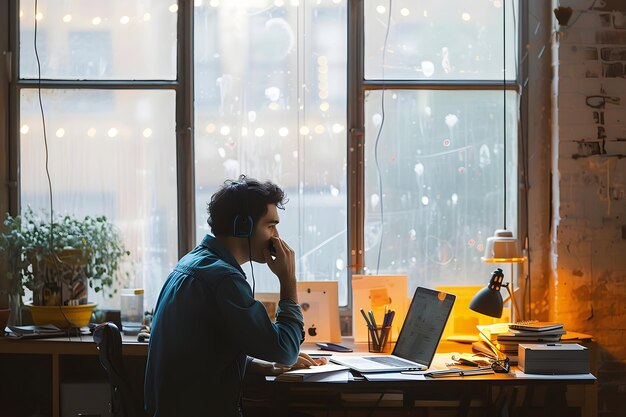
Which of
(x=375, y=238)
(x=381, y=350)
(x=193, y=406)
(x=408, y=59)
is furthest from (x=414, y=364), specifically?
(x=408, y=59)

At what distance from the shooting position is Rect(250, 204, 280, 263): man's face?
2629mm

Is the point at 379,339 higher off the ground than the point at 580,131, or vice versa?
the point at 580,131

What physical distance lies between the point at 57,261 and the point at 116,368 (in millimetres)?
1291

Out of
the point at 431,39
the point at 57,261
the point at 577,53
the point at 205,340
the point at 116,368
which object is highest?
the point at 431,39

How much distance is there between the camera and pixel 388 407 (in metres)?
3.75

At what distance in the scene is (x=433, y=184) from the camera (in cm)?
399

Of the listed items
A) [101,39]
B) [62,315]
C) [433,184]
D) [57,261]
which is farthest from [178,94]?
[433,184]

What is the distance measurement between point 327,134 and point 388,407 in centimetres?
134

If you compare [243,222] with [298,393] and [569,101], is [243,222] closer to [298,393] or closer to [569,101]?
[298,393]

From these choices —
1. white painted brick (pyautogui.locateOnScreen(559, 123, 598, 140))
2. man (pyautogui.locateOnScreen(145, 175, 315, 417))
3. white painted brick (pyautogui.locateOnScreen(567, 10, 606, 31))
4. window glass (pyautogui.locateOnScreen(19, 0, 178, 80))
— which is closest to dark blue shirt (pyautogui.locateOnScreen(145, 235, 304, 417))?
man (pyautogui.locateOnScreen(145, 175, 315, 417))

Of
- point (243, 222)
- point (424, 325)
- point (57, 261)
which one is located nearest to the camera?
point (243, 222)

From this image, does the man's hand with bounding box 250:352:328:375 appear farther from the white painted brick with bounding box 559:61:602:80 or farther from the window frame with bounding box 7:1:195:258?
the white painted brick with bounding box 559:61:602:80

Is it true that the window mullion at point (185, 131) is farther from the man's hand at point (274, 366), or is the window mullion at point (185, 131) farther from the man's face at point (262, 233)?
the man's face at point (262, 233)

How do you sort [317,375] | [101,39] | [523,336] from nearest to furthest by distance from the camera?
1. [317,375]
2. [523,336]
3. [101,39]
